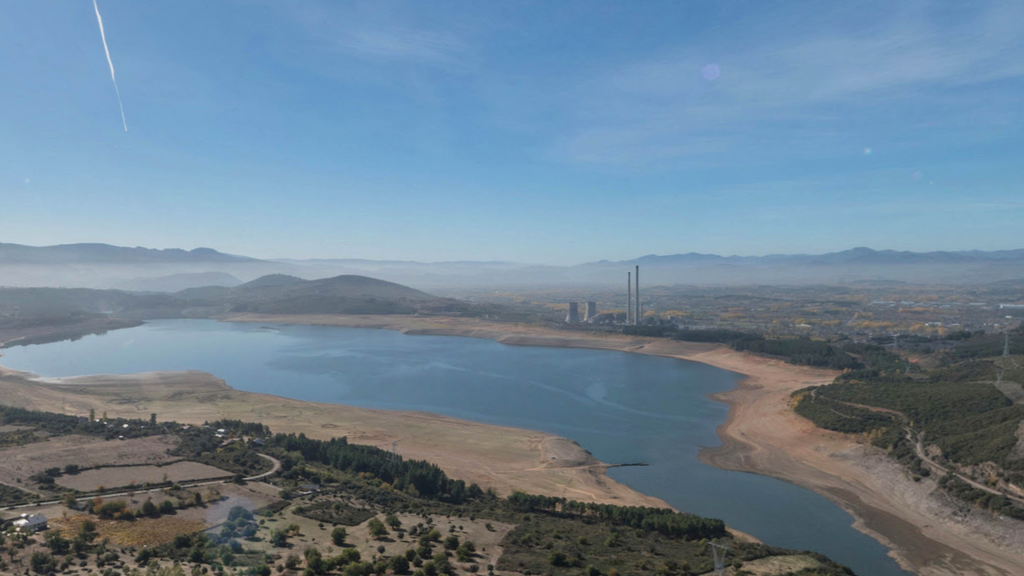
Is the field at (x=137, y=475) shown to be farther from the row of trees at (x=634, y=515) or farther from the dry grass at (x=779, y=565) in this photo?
the dry grass at (x=779, y=565)

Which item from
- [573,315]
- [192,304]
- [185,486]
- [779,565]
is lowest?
[779,565]

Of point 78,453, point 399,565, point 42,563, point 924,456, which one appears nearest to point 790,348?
point 924,456

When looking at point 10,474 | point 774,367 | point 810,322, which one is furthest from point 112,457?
point 810,322

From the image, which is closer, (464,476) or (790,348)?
(464,476)

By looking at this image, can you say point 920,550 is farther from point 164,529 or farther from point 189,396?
point 189,396

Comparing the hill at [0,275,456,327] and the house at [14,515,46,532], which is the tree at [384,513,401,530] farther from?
the hill at [0,275,456,327]

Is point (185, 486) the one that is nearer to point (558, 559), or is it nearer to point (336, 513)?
point (336, 513)

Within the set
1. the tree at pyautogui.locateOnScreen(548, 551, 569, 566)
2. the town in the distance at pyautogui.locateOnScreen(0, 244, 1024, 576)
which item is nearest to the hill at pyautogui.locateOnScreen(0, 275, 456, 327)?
the town in the distance at pyautogui.locateOnScreen(0, 244, 1024, 576)
